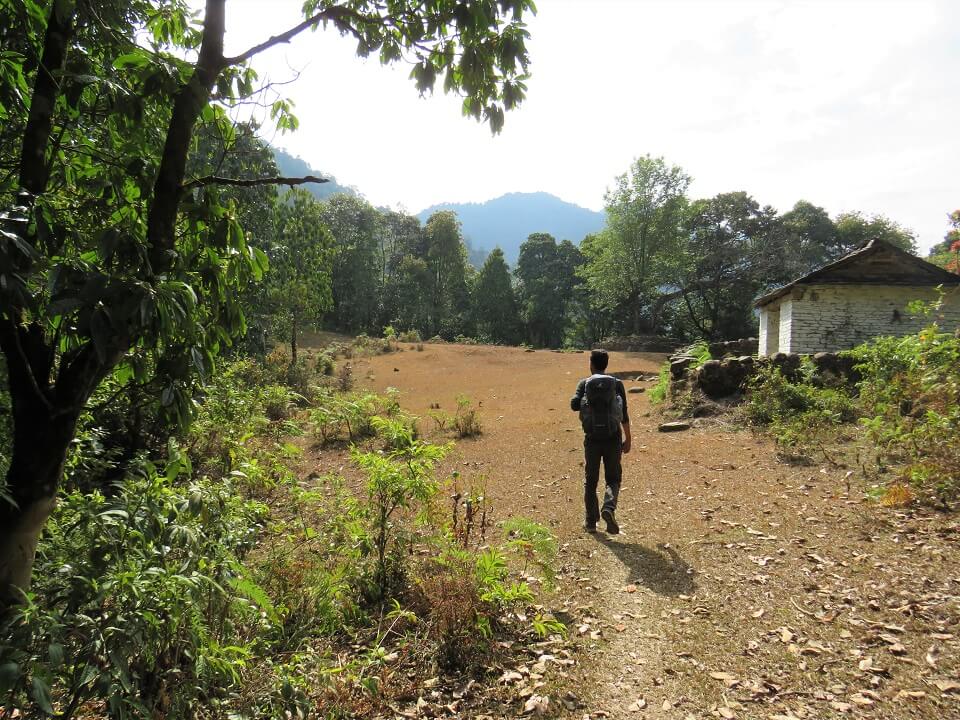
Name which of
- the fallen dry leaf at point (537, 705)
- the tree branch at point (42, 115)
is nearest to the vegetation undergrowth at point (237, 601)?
the fallen dry leaf at point (537, 705)

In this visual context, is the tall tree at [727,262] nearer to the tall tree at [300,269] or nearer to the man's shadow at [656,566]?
the tall tree at [300,269]

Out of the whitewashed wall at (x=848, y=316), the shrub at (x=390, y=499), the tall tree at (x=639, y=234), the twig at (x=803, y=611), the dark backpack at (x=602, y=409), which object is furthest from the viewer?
the tall tree at (x=639, y=234)

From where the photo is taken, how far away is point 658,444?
960 cm

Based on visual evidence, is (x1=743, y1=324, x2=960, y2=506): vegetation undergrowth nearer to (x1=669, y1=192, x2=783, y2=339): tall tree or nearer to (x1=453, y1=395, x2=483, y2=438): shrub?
(x1=453, y1=395, x2=483, y2=438): shrub

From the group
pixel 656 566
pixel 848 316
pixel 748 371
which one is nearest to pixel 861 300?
pixel 848 316

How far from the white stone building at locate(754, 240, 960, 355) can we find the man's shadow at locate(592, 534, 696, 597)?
12893mm

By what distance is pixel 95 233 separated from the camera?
2.11 m

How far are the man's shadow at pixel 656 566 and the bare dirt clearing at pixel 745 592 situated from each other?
0.06ft

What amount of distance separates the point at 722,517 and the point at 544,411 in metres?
7.49

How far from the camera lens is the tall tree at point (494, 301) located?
42.8 m

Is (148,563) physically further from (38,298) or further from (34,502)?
(38,298)

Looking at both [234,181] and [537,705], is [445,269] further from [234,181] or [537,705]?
[234,181]

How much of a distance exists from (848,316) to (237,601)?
58.1ft

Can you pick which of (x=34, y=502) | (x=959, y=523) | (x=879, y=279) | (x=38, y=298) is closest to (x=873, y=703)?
(x=959, y=523)
